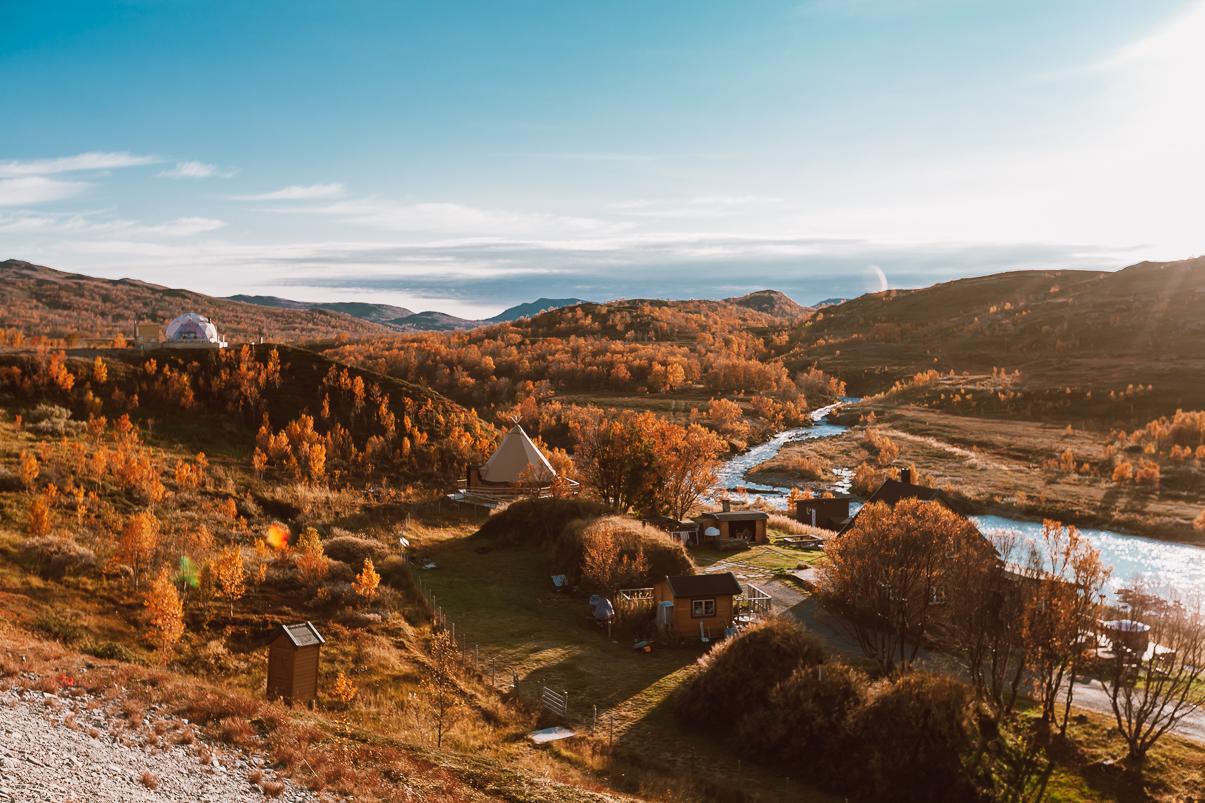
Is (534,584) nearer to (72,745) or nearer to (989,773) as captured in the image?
(989,773)

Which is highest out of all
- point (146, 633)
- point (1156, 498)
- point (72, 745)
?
point (72, 745)

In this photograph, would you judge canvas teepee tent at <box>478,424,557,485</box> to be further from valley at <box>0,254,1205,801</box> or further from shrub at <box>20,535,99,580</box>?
shrub at <box>20,535,99,580</box>

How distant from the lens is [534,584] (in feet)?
133

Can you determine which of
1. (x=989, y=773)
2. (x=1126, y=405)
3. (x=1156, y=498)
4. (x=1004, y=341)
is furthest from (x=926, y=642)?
(x=1004, y=341)

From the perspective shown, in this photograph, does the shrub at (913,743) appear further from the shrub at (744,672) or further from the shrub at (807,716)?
the shrub at (744,672)

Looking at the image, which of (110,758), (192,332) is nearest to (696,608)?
(110,758)

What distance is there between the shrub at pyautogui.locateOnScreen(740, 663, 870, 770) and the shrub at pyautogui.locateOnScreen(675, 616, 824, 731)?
56 cm

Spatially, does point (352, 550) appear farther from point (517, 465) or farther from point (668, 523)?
point (668, 523)

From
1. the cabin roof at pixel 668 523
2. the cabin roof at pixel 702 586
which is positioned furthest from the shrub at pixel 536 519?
the cabin roof at pixel 702 586

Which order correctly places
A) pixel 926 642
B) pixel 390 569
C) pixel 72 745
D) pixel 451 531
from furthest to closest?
pixel 451 531 → pixel 390 569 → pixel 926 642 → pixel 72 745

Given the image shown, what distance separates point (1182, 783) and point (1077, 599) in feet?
18.4

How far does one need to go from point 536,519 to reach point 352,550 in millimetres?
12164

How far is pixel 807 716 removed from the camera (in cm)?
2400

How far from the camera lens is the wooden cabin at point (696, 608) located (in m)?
34.0
